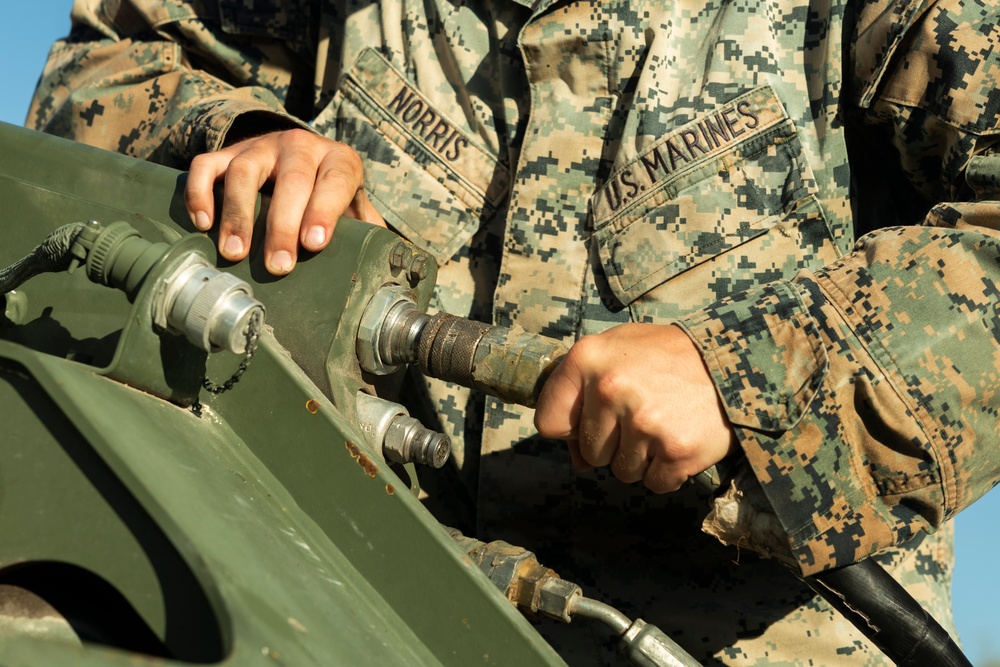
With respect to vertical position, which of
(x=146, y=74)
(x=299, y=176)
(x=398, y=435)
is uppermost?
(x=146, y=74)

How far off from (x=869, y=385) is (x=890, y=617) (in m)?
0.34

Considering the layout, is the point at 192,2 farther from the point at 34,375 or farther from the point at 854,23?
the point at 34,375

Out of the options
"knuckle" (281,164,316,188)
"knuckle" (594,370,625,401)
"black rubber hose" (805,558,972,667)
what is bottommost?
"black rubber hose" (805,558,972,667)

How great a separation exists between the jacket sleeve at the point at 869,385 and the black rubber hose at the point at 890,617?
44 millimetres

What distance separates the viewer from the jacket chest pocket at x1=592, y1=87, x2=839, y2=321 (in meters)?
1.85

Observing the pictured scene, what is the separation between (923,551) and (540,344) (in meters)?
1.04

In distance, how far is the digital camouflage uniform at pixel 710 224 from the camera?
4.79 feet

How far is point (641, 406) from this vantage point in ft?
4.48

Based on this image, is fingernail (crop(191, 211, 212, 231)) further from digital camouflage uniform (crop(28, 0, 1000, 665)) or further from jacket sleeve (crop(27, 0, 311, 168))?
jacket sleeve (crop(27, 0, 311, 168))

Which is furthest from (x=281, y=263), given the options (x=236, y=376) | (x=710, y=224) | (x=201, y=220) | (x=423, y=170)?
(x=710, y=224)

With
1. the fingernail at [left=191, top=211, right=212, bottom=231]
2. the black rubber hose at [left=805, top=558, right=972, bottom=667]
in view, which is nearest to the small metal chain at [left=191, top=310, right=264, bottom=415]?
the fingernail at [left=191, top=211, right=212, bottom=231]

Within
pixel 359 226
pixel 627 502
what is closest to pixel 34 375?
pixel 359 226

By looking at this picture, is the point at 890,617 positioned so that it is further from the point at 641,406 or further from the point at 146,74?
the point at 146,74

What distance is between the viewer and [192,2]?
245 cm
